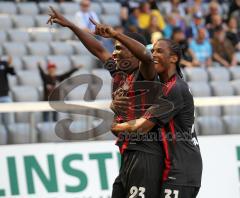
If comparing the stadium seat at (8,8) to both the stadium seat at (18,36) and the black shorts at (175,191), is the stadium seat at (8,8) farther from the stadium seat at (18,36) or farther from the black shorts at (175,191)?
the black shorts at (175,191)

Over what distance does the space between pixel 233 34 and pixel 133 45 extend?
10743 millimetres

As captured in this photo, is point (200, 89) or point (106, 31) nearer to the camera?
point (106, 31)

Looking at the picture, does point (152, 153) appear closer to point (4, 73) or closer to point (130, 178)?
point (130, 178)

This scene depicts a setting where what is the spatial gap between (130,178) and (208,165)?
3484 mm

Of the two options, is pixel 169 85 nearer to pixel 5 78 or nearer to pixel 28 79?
pixel 5 78

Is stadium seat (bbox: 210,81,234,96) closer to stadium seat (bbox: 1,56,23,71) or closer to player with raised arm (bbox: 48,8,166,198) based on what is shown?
stadium seat (bbox: 1,56,23,71)

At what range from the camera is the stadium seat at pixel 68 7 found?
15756mm

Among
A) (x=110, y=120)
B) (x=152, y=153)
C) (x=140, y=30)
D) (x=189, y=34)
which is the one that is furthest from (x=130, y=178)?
(x=189, y=34)

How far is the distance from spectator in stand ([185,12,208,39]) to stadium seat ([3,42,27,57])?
3560 millimetres

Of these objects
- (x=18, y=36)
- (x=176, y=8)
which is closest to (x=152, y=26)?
(x=176, y=8)

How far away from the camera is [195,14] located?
54.5 feet

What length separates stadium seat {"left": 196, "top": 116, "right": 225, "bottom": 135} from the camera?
976cm

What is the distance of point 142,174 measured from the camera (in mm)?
6359

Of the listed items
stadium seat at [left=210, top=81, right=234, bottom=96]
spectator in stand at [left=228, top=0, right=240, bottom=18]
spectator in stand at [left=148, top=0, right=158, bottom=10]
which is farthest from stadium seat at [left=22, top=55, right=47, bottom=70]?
spectator in stand at [left=228, top=0, right=240, bottom=18]
